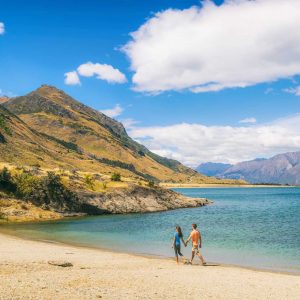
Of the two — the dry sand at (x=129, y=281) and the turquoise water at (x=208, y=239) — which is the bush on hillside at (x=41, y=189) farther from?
the dry sand at (x=129, y=281)

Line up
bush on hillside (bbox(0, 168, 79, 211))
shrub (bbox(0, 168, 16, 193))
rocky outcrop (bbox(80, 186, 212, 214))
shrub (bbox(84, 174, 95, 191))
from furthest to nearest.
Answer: shrub (bbox(84, 174, 95, 191)) < rocky outcrop (bbox(80, 186, 212, 214)) < bush on hillside (bbox(0, 168, 79, 211)) < shrub (bbox(0, 168, 16, 193))

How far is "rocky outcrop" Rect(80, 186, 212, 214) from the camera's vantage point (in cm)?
9744

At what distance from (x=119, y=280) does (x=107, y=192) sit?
77.6 metres

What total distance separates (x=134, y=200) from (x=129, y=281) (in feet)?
271

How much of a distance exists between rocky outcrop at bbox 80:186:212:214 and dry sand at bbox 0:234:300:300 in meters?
62.6

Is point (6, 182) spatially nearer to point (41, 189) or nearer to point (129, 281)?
point (41, 189)

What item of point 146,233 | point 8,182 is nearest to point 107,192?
point 8,182

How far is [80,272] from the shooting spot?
86.7 feet

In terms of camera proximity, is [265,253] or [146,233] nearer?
[265,253]

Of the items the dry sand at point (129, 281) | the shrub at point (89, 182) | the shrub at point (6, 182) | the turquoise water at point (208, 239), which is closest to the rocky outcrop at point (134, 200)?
the shrub at point (89, 182)

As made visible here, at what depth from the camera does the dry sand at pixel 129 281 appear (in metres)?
20.0

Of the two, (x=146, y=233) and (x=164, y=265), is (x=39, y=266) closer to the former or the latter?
(x=164, y=265)

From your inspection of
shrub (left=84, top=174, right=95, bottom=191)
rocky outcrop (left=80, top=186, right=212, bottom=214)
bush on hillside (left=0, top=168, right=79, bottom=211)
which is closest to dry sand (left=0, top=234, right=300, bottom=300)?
bush on hillside (left=0, top=168, right=79, bottom=211)

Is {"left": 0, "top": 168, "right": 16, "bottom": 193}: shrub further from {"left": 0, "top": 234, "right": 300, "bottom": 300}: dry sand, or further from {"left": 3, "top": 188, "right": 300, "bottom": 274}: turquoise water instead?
{"left": 0, "top": 234, "right": 300, "bottom": 300}: dry sand
